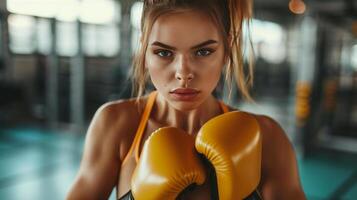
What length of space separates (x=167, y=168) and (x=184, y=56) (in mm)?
241

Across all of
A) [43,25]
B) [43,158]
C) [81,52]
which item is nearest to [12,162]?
[43,158]

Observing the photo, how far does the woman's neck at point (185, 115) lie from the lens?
3.46ft

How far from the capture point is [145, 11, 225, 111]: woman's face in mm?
819

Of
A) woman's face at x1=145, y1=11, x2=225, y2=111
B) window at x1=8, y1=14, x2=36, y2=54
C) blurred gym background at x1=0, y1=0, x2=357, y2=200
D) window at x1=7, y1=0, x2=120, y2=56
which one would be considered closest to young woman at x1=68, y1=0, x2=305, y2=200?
woman's face at x1=145, y1=11, x2=225, y2=111

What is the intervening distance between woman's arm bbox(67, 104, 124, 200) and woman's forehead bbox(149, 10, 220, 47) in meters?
0.31

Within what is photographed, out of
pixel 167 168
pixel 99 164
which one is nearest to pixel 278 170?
pixel 167 168

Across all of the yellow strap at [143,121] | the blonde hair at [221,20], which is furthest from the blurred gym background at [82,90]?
the blonde hair at [221,20]

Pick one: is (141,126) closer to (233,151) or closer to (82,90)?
(233,151)

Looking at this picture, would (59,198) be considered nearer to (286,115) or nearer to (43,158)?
(43,158)

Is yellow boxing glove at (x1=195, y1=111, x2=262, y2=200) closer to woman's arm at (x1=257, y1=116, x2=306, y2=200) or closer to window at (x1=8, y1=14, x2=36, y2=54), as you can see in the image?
woman's arm at (x1=257, y1=116, x2=306, y2=200)

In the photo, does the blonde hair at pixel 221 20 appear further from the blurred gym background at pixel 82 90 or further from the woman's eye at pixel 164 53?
the blurred gym background at pixel 82 90

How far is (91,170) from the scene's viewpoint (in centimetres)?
100

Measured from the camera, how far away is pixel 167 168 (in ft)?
2.55

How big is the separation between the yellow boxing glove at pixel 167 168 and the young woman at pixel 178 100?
69 mm
